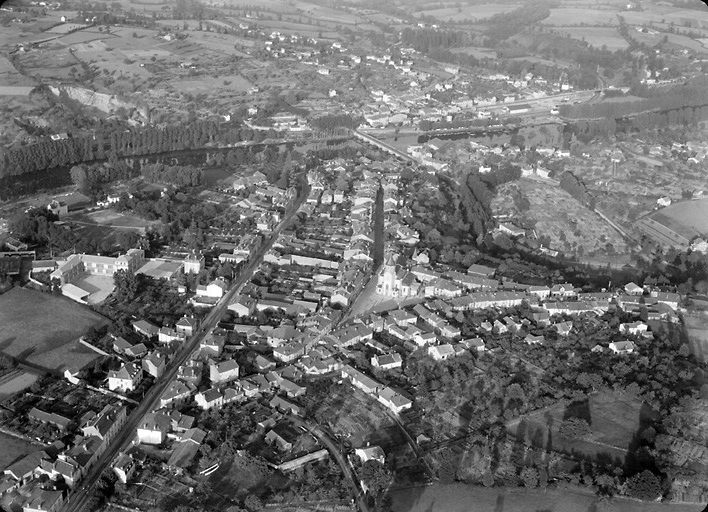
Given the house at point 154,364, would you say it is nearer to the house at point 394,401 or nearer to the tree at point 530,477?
the house at point 394,401

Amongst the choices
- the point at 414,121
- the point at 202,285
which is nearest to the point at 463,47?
the point at 414,121

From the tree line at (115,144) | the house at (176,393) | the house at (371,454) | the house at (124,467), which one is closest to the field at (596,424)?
the house at (371,454)

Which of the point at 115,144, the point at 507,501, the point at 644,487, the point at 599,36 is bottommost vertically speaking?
the point at 507,501

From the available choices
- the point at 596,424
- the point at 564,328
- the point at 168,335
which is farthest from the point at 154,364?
the point at 564,328

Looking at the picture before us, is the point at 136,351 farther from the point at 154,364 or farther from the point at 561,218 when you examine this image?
the point at 561,218

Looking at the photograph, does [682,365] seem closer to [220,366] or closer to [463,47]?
[220,366]

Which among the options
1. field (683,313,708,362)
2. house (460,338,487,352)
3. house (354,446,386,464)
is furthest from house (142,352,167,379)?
field (683,313,708,362)
